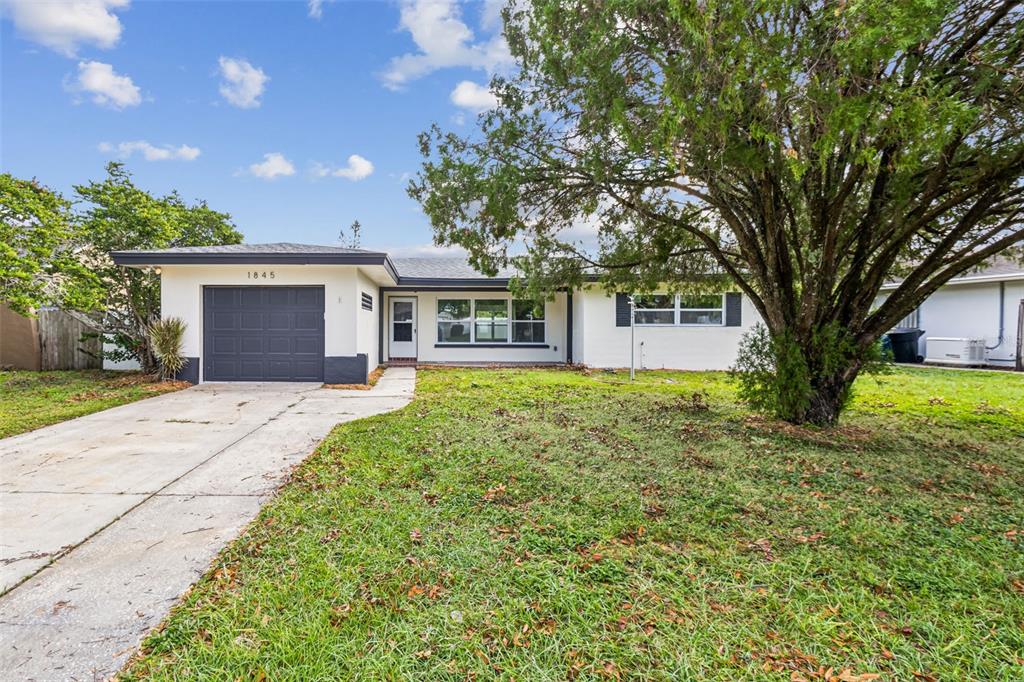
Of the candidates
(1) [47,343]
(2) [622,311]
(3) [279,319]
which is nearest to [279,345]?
(3) [279,319]

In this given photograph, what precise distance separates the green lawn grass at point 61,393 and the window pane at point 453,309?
7.35 m

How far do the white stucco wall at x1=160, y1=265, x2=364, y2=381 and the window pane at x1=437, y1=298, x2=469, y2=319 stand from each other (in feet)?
16.3

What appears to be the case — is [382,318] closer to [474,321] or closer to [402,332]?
[402,332]

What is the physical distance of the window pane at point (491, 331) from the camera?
49.0 feet

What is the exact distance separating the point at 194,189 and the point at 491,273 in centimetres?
1518

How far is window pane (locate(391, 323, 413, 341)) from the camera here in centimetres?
1504

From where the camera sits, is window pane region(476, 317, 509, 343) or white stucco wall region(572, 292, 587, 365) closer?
white stucco wall region(572, 292, 587, 365)

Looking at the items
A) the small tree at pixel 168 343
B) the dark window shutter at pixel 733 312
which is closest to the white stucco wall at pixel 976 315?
the dark window shutter at pixel 733 312

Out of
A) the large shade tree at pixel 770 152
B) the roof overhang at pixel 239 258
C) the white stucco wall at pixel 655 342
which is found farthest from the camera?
the white stucco wall at pixel 655 342

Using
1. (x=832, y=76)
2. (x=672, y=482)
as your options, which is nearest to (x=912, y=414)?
(x=672, y=482)

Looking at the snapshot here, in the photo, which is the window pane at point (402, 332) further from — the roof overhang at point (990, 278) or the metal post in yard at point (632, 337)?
the roof overhang at point (990, 278)

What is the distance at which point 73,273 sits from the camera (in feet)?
31.5

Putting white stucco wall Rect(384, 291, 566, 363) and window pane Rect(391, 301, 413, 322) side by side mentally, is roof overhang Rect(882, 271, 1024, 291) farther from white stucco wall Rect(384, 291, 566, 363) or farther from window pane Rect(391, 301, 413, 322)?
window pane Rect(391, 301, 413, 322)

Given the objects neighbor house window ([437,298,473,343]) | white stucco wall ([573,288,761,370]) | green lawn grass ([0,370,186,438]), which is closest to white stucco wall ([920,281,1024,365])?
white stucco wall ([573,288,761,370])
